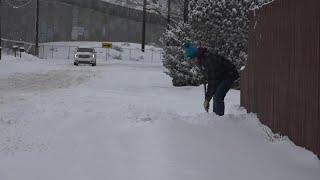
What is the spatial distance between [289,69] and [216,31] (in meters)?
13.4

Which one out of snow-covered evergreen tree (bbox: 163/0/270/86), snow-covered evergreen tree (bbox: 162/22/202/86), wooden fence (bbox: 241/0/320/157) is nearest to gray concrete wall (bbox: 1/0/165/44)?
snow-covered evergreen tree (bbox: 162/22/202/86)

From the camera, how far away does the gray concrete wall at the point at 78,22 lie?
245 ft

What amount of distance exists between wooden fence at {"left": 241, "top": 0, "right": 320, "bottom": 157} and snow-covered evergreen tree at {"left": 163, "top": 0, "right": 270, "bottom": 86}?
31.4 feet

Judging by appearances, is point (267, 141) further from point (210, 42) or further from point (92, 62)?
point (92, 62)

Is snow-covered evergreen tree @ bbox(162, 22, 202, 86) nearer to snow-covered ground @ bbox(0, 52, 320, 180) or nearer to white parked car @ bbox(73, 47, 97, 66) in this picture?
snow-covered ground @ bbox(0, 52, 320, 180)

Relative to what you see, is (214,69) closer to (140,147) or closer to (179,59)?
(140,147)

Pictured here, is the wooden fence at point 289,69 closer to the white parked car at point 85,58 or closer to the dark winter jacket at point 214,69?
the dark winter jacket at point 214,69

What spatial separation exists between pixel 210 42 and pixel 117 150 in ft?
45.8

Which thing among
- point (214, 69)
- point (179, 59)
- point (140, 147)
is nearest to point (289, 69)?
point (140, 147)

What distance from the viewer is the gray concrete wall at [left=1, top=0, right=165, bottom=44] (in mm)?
74688

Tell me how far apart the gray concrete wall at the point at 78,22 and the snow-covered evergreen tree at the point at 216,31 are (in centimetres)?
5309

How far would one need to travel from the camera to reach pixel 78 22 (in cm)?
7956

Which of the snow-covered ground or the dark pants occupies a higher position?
the dark pants

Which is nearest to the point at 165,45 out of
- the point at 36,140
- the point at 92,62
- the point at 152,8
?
the point at 36,140
